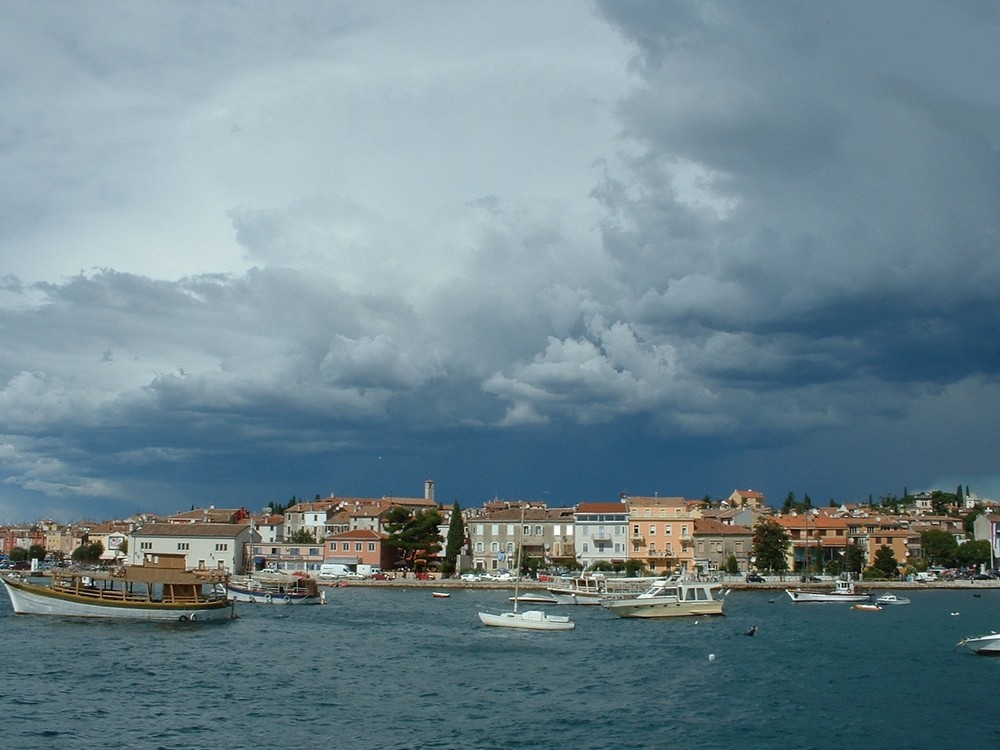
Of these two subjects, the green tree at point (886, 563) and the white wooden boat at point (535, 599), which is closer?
the white wooden boat at point (535, 599)

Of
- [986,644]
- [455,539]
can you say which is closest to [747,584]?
[455,539]

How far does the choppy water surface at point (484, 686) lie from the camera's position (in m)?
29.6

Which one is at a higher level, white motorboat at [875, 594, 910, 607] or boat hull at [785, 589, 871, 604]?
boat hull at [785, 589, 871, 604]

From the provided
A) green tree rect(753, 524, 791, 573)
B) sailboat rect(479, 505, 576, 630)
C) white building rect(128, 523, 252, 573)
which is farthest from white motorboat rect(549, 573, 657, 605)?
A: white building rect(128, 523, 252, 573)

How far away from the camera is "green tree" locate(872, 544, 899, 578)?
4761 inches

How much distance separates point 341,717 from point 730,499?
167m

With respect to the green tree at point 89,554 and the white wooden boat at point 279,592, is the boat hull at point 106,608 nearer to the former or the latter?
the white wooden boat at point 279,592

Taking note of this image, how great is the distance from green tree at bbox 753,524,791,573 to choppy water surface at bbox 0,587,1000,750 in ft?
161

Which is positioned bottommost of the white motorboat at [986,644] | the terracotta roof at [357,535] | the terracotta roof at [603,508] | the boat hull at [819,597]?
the boat hull at [819,597]

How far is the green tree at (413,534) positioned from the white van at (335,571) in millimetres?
6180

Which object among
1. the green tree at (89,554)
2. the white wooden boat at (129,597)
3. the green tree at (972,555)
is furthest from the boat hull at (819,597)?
the green tree at (89,554)

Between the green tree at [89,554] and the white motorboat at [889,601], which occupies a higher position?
the green tree at [89,554]

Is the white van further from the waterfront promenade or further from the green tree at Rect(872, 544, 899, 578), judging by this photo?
the green tree at Rect(872, 544, 899, 578)

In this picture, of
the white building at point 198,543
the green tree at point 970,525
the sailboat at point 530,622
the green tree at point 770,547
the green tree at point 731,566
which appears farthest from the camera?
the green tree at point 970,525
